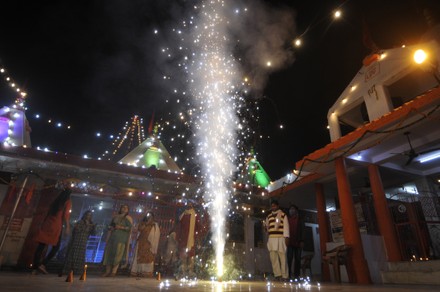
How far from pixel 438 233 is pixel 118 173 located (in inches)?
427

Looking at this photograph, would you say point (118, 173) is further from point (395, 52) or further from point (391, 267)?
point (395, 52)

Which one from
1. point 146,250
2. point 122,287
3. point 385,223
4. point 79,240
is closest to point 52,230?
point 79,240

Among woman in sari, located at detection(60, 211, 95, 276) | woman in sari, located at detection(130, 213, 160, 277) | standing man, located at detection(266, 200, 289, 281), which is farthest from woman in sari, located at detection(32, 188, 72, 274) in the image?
standing man, located at detection(266, 200, 289, 281)

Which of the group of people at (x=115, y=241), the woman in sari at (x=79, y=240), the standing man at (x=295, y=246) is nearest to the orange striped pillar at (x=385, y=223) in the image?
the standing man at (x=295, y=246)

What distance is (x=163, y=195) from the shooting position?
32.6 feet

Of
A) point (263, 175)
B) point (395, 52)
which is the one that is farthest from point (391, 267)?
point (263, 175)

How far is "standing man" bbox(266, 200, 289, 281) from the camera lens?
656 cm

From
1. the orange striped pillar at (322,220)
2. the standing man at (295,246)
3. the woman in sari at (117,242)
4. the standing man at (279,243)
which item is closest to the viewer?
the woman in sari at (117,242)

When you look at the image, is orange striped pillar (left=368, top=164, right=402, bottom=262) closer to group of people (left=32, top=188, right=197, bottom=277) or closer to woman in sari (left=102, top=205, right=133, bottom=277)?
group of people (left=32, top=188, right=197, bottom=277)

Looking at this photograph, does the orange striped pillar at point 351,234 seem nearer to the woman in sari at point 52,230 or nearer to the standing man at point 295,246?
the standing man at point 295,246

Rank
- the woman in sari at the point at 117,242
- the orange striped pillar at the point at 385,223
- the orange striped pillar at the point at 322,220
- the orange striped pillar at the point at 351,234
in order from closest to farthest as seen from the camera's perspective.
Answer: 1. the orange striped pillar at the point at 351,234
2. the woman in sari at the point at 117,242
3. the orange striped pillar at the point at 385,223
4. the orange striped pillar at the point at 322,220

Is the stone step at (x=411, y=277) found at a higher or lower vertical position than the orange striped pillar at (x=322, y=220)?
lower

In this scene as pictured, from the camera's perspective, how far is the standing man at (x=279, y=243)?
21.5 feet

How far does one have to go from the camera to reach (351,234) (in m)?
6.50
